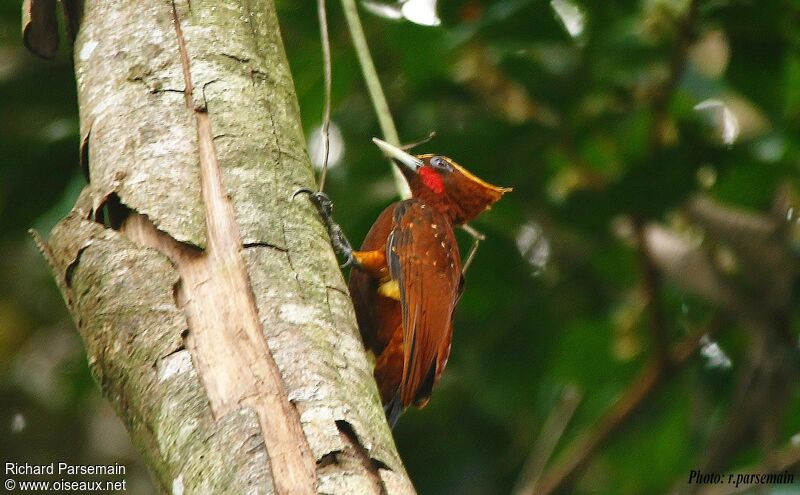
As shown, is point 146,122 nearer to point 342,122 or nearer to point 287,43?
point 287,43

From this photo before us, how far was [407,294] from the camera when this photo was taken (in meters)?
3.02

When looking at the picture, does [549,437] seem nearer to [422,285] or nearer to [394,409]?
[394,409]

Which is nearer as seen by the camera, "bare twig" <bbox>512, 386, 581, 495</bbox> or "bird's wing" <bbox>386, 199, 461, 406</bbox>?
"bird's wing" <bbox>386, 199, 461, 406</bbox>

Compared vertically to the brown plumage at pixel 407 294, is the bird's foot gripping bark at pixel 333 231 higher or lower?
higher

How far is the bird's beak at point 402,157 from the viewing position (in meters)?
3.32

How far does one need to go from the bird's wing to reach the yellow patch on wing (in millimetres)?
108

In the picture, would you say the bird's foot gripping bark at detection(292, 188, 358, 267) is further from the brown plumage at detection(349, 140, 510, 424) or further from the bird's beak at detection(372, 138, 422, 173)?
the bird's beak at detection(372, 138, 422, 173)

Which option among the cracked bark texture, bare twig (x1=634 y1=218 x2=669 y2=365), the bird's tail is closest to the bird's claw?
the cracked bark texture

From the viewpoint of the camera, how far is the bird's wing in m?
2.82

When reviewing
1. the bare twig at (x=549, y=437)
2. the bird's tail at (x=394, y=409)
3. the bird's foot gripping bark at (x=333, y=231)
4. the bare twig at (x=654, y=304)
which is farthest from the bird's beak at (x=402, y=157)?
the bare twig at (x=549, y=437)

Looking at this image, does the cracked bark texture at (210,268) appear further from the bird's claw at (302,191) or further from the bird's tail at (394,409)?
the bird's tail at (394,409)

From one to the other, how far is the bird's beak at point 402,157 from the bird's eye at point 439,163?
52 mm

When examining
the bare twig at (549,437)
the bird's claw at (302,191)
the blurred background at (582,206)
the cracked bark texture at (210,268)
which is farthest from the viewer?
the bare twig at (549,437)

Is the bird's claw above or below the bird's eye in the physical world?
above
